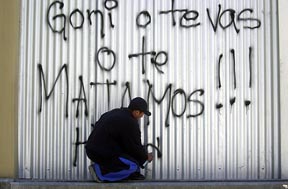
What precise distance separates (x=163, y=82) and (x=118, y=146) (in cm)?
114

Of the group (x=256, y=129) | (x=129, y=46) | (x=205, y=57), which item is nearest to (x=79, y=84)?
(x=129, y=46)

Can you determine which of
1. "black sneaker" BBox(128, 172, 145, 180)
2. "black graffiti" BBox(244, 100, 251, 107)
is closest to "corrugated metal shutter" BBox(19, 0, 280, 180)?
"black graffiti" BBox(244, 100, 251, 107)

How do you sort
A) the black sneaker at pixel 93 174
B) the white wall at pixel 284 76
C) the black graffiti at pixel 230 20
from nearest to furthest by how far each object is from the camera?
1. the black sneaker at pixel 93 174
2. the white wall at pixel 284 76
3. the black graffiti at pixel 230 20

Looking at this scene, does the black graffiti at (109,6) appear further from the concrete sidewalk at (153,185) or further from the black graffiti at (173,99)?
the concrete sidewalk at (153,185)

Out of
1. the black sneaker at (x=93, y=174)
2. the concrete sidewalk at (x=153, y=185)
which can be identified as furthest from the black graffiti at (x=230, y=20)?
the black sneaker at (x=93, y=174)

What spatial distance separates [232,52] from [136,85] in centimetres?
137

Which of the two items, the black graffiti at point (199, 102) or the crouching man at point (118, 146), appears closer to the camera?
the crouching man at point (118, 146)

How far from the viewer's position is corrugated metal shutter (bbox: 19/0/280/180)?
792 cm

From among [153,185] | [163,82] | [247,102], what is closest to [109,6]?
[163,82]

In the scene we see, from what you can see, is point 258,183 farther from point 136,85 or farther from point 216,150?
point 136,85

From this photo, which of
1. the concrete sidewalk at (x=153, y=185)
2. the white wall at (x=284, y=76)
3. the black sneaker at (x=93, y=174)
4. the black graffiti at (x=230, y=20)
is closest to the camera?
the concrete sidewalk at (x=153, y=185)

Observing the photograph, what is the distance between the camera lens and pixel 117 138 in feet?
24.4

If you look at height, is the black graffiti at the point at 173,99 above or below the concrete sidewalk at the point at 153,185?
above

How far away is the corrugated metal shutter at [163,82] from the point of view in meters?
7.92
